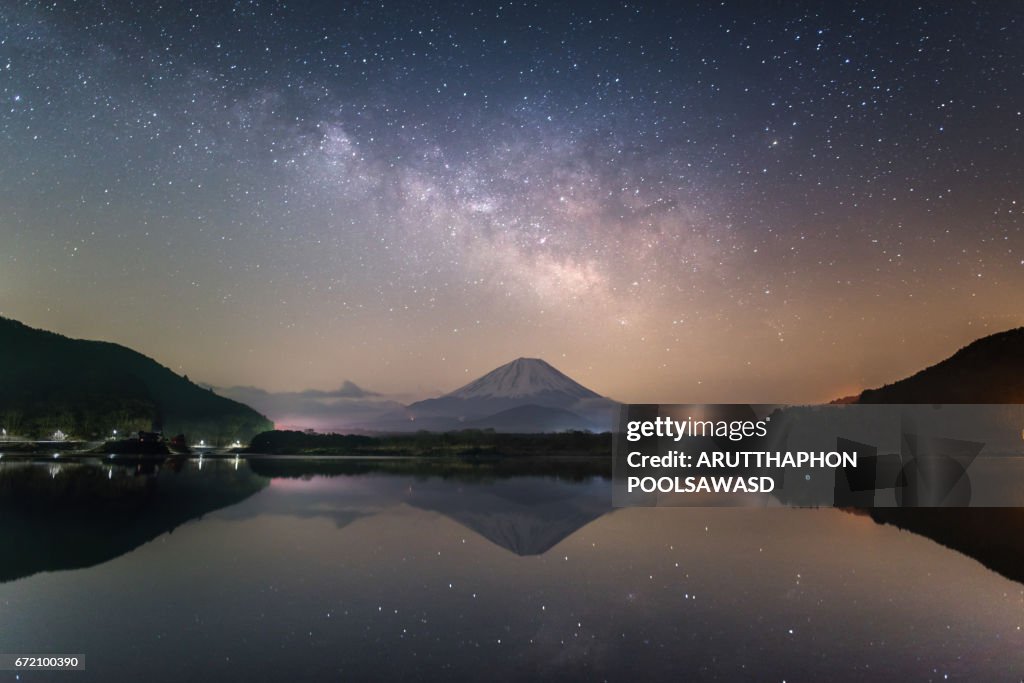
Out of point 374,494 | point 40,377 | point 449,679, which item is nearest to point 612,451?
point 374,494

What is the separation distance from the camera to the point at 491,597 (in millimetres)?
13242

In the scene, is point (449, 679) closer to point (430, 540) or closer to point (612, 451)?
point (430, 540)

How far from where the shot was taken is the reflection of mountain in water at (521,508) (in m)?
20.1

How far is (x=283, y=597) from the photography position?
12883 millimetres

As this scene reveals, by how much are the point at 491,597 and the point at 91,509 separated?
18.8 m

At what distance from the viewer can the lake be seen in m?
9.59

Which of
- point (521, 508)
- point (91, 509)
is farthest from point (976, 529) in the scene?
point (91, 509)

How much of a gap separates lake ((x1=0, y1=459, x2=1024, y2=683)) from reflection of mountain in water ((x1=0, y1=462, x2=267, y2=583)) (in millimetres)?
166

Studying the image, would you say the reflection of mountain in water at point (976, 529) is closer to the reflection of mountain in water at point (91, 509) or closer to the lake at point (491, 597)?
the lake at point (491, 597)

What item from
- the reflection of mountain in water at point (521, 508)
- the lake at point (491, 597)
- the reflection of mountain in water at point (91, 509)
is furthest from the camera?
the reflection of mountain in water at point (521, 508)

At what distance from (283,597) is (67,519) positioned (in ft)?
44.5

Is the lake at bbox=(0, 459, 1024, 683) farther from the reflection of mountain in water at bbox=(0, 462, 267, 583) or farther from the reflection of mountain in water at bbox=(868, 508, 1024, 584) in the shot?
the reflection of mountain in water at bbox=(868, 508, 1024, 584)

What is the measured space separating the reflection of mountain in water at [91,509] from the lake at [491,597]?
6.5 inches

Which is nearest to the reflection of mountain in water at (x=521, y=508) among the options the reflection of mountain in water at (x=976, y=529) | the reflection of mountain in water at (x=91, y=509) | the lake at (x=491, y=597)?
the lake at (x=491, y=597)
